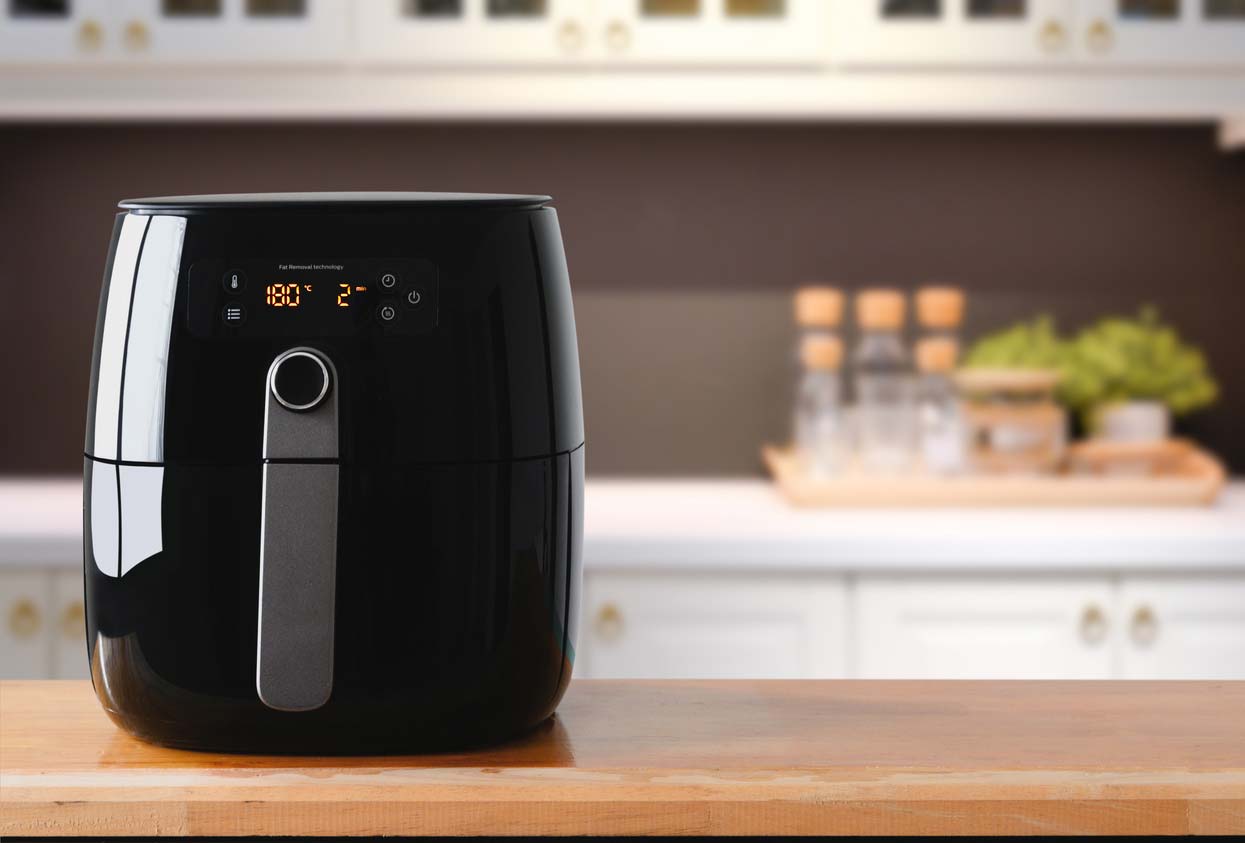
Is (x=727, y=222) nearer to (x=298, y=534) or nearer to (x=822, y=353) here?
(x=822, y=353)

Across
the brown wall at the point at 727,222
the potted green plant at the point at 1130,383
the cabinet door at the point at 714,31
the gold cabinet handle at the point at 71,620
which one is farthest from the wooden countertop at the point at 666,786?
the brown wall at the point at 727,222

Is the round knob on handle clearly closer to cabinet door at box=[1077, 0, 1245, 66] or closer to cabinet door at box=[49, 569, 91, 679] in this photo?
cabinet door at box=[49, 569, 91, 679]

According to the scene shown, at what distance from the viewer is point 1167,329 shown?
8.12 feet

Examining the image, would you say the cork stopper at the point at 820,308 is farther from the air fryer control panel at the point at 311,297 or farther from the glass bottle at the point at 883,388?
the air fryer control panel at the point at 311,297

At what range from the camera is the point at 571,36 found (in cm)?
213

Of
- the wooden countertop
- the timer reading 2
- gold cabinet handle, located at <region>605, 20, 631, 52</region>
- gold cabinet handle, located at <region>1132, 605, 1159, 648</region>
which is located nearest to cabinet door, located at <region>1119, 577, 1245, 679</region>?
gold cabinet handle, located at <region>1132, 605, 1159, 648</region>

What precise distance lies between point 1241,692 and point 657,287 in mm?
1860

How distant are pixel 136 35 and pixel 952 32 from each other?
A: 1218 mm

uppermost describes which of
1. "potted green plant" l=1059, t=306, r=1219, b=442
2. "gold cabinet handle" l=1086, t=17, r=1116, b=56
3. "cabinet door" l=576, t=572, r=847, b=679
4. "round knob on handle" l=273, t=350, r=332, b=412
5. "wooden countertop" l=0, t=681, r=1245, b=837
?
"gold cabinet handle" l=1086, t=17, r=1116, b=56

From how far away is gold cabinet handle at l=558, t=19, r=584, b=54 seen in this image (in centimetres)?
213

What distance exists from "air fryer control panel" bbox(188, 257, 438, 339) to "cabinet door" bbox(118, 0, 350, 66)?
163 centimetres

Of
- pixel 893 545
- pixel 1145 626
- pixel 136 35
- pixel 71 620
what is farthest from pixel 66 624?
pixel 1145 626

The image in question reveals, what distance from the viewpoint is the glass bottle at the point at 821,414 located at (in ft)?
7.50

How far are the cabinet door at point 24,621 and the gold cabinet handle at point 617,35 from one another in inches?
43.7
